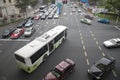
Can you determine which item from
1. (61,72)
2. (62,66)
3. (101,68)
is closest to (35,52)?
(62,66)

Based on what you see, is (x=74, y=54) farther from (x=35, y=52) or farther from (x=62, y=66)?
(x=35, y=52)

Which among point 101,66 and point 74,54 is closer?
point 101,66

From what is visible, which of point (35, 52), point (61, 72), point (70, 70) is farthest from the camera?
point (35, 52)

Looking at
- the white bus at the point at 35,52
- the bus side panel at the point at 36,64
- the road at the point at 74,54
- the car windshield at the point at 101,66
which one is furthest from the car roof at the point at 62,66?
→ the car windshield at the point at 101,66

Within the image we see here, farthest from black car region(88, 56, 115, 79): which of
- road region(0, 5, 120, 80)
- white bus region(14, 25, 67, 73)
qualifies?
white bus region(14, 25, 67, 73)

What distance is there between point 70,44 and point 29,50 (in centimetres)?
1049

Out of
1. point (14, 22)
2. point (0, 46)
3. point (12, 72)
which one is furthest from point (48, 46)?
point (14, 22)

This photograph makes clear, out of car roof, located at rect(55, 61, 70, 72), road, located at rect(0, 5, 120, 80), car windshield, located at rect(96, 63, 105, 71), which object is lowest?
road, located at rect(0, 5, 120, 80)

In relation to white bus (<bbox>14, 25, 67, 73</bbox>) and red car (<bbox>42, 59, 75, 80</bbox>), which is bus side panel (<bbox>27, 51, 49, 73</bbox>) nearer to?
white bus (<bbox>14, 25, 67, 73</bbox>)

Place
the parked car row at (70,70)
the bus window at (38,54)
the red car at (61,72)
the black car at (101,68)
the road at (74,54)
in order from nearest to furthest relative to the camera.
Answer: the red car at (61,72), the parked car row at (70,70), the black car at (101,68), the bus window at (38,54), the road at (74,54)

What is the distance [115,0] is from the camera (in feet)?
119

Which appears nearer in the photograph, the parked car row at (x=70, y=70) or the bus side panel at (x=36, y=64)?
the parked car row at (x=70, y=70)

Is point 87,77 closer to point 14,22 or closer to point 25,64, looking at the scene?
point 25,64

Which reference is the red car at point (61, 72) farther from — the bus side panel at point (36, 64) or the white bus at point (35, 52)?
the white bus at point (35, 52)
